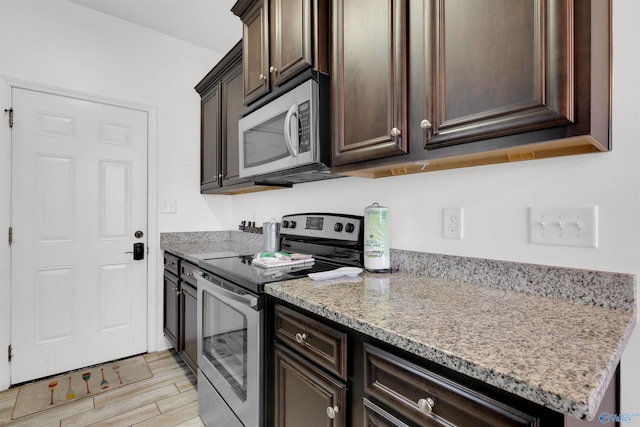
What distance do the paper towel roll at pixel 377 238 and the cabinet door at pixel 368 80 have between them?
27 cm

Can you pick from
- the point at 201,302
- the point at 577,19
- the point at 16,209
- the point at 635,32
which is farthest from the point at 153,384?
the point at 635,32

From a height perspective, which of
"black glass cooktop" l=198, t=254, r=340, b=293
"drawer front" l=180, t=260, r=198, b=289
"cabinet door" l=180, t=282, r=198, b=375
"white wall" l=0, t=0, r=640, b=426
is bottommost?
"cabinet door" l=180, t=282, r=198, b=375

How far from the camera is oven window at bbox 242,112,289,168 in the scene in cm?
154

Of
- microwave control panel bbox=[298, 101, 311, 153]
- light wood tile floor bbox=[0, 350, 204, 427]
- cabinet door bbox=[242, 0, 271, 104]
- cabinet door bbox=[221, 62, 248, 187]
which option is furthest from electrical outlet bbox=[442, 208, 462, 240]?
light wood tile floor bbox=[0, 350, 204, 427]

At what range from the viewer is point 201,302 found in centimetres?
168

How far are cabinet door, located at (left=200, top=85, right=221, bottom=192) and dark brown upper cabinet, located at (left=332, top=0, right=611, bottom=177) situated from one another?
1760mm

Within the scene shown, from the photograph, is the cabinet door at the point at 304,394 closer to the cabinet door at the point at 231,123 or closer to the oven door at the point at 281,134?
the oven door at the point at 281,134

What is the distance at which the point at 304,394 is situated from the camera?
0.99 m

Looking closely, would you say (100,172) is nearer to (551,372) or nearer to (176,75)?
(176,75)

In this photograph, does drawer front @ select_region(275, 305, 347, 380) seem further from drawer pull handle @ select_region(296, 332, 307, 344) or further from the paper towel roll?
the paper towel roll

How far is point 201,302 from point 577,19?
1.82 m

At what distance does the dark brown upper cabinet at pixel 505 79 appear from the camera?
2.28 feet

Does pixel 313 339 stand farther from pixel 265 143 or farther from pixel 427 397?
pixel 265 143

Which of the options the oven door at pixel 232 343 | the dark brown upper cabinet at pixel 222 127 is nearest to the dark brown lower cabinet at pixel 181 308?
the oven door at pixel 232 343
